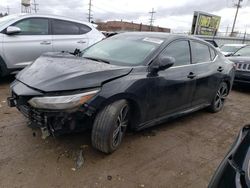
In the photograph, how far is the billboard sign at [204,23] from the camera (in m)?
31.6

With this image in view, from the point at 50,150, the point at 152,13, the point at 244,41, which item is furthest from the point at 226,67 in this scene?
the point at 152,13

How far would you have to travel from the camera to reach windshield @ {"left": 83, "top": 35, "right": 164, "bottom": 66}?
322 cm

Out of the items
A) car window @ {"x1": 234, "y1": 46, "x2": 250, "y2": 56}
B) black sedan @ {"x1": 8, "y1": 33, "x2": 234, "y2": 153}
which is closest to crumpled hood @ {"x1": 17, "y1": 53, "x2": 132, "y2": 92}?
black sedan @ {"x1": 8, "y1": 33, "x2": 234, "y2": 153}

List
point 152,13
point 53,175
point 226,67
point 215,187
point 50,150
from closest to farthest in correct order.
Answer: point 215,187 < point 53,175 < point 50,150 < point 226,67 < point 152,13

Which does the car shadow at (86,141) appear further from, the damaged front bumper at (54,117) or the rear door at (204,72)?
the rear door at (204,72)

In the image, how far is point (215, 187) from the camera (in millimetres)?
1495

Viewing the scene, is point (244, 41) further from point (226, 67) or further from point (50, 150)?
point (50, 150)

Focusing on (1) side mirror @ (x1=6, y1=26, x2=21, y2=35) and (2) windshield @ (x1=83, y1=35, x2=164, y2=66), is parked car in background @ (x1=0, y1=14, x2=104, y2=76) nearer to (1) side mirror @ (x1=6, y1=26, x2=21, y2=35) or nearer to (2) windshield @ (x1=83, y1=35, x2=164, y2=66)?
(1) side mirror @ (x1=6, y1=26, x2=21, y2=35)

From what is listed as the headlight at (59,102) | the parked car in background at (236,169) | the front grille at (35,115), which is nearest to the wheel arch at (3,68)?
the front grille at (35,115)

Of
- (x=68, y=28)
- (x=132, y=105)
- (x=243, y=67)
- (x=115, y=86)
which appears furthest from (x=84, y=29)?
(x=243, y=67)

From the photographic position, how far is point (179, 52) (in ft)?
12.1

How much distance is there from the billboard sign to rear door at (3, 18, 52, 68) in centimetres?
2903

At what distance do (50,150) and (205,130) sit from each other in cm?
255

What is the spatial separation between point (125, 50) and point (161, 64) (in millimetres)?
682
